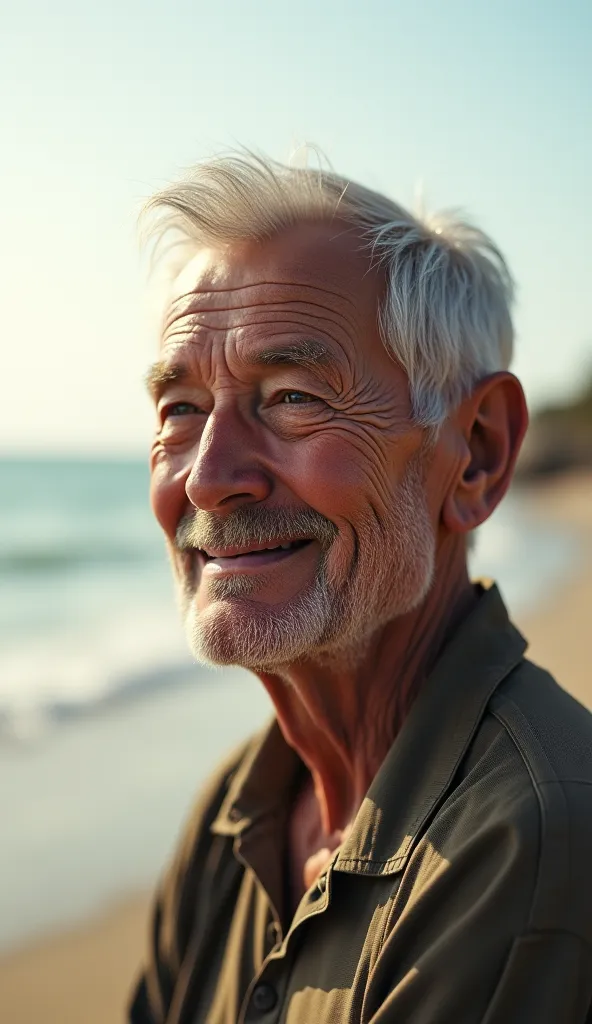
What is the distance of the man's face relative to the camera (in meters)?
1.80

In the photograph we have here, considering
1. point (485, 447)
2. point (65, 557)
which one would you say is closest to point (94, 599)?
point (65, 557)

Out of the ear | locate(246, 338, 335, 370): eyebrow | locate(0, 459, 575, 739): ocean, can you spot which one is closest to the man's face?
locate(246, 338, 335, 370): eyebrow

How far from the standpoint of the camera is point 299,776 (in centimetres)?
231

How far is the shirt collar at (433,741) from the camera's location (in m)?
1.60

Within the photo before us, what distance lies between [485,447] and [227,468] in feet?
1.97

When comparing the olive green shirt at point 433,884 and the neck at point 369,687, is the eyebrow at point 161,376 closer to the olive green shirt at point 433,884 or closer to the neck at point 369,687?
the neck at point 369,687

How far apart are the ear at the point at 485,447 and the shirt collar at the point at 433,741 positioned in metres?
0.18

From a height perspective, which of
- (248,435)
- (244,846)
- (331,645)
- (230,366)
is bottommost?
(244,846)

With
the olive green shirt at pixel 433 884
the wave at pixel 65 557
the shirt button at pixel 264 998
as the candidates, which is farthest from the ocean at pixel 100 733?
the wave at pixel 65 557

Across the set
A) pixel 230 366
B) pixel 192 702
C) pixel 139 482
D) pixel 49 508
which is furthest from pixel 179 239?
pixel 139 482

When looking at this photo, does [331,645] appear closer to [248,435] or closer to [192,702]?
[248,435]

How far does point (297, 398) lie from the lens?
6.04 feet

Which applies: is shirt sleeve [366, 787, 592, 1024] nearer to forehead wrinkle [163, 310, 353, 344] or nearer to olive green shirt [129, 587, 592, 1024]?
olive green shirt [129, 587, 592, 1024]

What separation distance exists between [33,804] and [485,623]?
400 centimetres
